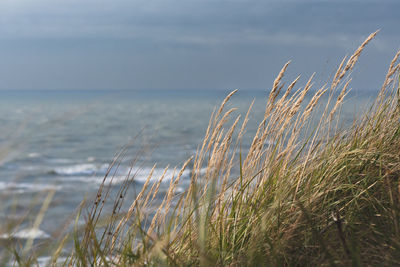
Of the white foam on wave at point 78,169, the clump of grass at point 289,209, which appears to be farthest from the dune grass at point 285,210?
the white foam on wave at point 78,169

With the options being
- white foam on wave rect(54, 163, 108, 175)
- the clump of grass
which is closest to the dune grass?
the clump of grass

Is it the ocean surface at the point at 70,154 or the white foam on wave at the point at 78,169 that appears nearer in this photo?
→ the ocean surface at the point at 70,154

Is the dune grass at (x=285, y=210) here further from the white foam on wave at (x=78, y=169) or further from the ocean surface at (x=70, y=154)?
the white foam on wave at (x=78, y=169)

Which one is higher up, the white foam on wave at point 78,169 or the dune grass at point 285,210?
the dune grass at point 285,210

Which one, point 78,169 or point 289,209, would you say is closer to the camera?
point 289,209

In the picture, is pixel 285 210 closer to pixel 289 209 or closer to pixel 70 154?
pixel 289 209

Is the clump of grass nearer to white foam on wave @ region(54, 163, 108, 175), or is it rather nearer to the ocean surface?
the ocean surface

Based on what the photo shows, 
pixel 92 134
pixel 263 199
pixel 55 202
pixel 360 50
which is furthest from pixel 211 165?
pixel 92 134

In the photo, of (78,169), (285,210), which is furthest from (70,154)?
(285,210)

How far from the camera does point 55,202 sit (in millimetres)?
1635

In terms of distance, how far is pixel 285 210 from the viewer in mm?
1724

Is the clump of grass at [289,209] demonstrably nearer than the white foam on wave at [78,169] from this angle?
Yes

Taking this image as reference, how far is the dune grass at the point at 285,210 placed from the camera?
141 cm

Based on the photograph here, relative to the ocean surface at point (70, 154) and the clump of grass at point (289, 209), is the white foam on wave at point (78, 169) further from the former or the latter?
the clump of grass at point (289, 209)
